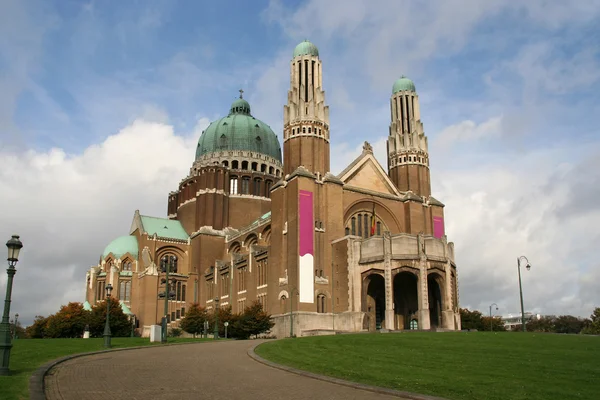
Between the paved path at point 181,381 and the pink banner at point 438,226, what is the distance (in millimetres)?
46425

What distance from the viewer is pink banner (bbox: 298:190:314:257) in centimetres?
5578

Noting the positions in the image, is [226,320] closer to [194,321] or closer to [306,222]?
[194,321]

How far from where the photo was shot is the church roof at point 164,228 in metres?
81.8

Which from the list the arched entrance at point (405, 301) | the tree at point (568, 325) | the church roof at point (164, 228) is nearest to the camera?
the arched entrance at point (405, 301)

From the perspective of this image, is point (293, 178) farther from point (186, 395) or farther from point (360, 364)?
point (186, 395)

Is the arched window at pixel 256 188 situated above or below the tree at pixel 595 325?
above

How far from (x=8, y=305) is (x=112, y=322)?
45.4m

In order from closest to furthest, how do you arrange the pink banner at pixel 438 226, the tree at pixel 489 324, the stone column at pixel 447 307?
the stone column at pixel 447 307 < the pink banner at pixel 438 226 < the tree at pixel 489 324

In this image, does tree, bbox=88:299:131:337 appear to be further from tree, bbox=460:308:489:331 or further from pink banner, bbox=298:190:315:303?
tree, bbox=460:308:489:331

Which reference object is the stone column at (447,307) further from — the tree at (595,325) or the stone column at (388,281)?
the tree at (595,325)

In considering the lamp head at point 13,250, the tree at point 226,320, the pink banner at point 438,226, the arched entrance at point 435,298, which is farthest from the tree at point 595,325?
the lamp head at point 13,250

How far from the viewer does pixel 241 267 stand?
68.9 meters

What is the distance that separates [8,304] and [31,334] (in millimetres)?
64514

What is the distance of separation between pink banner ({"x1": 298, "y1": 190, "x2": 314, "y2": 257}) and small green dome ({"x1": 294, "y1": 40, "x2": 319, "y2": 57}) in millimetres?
17416
